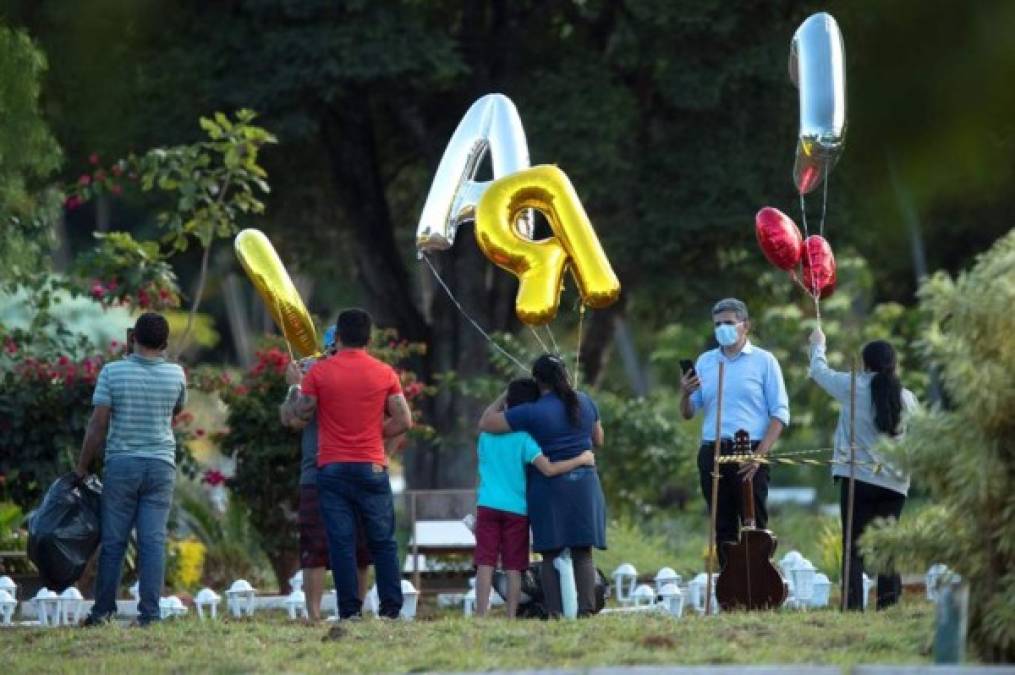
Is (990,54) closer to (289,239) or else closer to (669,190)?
(669,190)

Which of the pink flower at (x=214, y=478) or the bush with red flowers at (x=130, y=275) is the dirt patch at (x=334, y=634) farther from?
the bush with red flowers at (x=130, y=275)

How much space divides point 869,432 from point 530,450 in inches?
74.9

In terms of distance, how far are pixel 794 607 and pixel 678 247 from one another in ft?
34.2

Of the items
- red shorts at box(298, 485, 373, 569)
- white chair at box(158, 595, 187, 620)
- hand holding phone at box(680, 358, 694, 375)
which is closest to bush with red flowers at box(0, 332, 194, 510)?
white chair at box(158, 595, 187, 620)

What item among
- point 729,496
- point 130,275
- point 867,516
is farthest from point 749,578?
point 130,275

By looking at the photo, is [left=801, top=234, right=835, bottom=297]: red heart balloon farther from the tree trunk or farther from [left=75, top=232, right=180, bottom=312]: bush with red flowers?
[left=75, top=232, right=180, bottom=312]: bush with red flowers

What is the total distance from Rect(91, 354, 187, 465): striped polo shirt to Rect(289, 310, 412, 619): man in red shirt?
29.8 inches

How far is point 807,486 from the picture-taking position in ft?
139

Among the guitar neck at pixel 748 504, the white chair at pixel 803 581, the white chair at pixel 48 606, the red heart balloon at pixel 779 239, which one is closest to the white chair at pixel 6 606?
the white chair at pixel 48 606

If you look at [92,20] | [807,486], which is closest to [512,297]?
[92,20]

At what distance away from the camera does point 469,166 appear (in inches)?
588

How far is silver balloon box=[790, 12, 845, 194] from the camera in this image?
45.0ft

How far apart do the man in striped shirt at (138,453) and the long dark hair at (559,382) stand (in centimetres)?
201

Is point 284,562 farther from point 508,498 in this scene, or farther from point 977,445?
point 977,445
